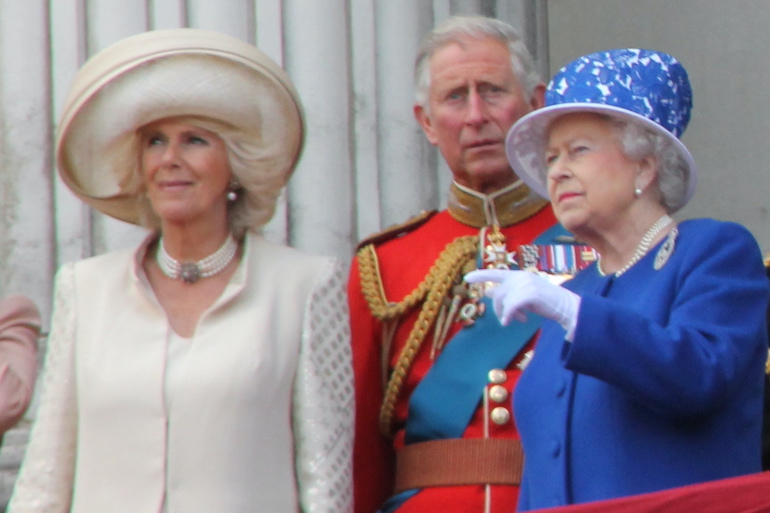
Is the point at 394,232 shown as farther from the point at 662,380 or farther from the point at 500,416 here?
the point at 662,380

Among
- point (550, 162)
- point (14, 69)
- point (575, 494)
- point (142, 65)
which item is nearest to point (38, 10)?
point (14, 69)

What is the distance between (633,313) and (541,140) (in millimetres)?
578

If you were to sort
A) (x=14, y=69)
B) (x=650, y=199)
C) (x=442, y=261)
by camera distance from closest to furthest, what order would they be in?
(x=650, y=199)
(x=442, y=261)
(x=14, y=69)

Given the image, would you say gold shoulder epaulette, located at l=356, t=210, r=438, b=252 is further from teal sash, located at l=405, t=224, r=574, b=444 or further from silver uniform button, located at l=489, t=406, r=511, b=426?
silver uniform button, located at l=489, t=406, r=511, b=426

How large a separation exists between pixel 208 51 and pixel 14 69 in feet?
3.77

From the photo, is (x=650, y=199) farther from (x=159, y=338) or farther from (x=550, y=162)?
(x=159, y=338)

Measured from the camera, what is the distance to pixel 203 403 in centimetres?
324

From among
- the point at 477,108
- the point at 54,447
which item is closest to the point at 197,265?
the point at 54,447

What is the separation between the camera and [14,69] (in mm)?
4430

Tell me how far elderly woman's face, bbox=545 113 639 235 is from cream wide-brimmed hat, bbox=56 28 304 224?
0.63 m

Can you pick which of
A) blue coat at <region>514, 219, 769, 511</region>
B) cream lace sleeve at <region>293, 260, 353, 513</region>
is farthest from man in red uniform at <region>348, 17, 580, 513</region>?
blue coat at <region>514, 219, 769, 511</region>

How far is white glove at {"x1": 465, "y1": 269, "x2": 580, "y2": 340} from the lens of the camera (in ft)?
9.13

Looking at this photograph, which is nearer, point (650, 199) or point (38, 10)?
point (650, 199)

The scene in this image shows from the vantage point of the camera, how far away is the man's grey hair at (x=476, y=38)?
12.9 ft
